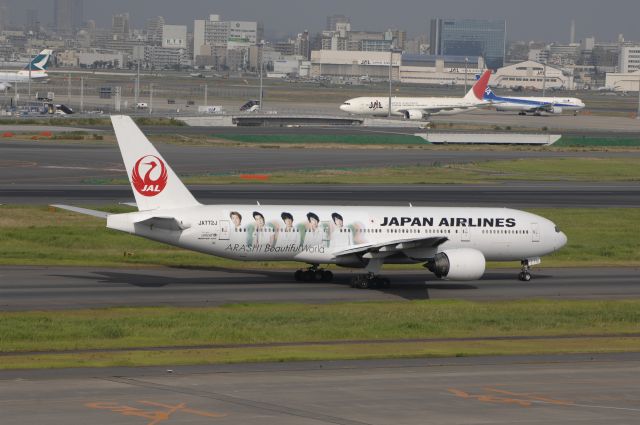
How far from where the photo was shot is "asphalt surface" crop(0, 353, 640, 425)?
92.4ft

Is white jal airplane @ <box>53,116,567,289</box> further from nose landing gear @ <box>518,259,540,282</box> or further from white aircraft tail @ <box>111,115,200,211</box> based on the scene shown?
nose landing gear @ <box>518,259,540,282</box>

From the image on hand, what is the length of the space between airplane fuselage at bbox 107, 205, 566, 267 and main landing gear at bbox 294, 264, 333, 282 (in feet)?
3.82

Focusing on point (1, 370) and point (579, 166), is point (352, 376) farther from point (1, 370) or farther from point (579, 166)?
point (579, 166)

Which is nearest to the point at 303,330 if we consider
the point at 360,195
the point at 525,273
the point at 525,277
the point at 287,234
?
the point at 287,234

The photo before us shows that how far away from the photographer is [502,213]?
181 ft

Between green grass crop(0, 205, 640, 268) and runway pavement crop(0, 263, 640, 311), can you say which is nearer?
runway pavement crop(0, 263, 640, 311)

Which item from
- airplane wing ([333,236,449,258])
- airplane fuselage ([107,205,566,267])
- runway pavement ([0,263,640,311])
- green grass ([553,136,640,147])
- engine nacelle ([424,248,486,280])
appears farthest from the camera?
green grass ([553,136,640,147])

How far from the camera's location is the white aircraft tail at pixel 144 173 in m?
49.7

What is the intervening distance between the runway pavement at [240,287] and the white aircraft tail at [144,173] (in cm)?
365

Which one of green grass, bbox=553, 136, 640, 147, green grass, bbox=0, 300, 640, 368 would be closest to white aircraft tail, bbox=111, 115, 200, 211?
green grass, bbox=0, 300, 640, 368

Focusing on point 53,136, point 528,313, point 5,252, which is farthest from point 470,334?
point 53,136

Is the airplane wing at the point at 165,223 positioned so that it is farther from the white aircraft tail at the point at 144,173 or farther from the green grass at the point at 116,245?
the green grass at the point at 116,245

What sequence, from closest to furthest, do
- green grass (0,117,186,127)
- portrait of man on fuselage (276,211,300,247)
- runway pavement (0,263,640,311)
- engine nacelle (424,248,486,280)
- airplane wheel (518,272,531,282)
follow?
runway pavement (0,263,640,311) → engine nacelle (424,248,486,280) → portrait of man on fuselage (276,211,300,247) → airplane wheel (518,272,531,282) → green grass (0,117,186,127)

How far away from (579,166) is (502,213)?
65088mm
